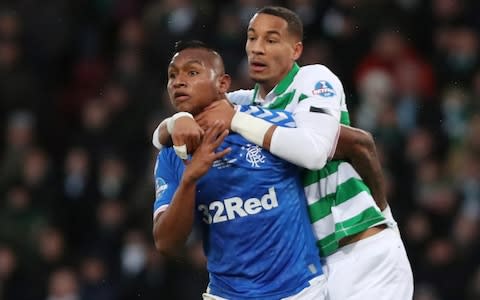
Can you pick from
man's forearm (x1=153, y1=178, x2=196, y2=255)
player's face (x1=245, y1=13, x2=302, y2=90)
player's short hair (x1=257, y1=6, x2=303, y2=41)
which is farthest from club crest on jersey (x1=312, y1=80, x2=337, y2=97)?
man's forearm (x1=153, y1=178, x2=196, y2=255)

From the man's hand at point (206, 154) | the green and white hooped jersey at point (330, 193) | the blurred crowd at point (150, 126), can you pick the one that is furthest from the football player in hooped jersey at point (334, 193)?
the blurred crowd at point (150, 126)

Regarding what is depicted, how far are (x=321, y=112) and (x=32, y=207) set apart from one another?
19.9ft

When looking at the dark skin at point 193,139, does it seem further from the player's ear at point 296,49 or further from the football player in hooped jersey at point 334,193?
the player's ear at point 296,49

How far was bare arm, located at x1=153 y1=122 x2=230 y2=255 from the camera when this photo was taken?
16.9ft

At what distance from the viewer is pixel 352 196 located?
571cm

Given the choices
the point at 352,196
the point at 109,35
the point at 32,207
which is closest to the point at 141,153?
the point at 32,207

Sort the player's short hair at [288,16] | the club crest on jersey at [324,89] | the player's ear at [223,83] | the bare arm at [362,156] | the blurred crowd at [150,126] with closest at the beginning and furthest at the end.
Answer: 1. the player's ear at [223,83]
2. the club crest on jersey at [324,89]
3. the bare arm at [362,156]
4. the player's short hair at [288,16]
5. the blurred crowd at [150,126]

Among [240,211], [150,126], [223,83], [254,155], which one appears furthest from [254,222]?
[150,126]

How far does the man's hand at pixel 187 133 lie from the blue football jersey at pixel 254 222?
0.20 m

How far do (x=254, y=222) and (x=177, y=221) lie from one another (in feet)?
1.14

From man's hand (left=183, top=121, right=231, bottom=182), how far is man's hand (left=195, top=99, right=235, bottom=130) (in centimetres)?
5

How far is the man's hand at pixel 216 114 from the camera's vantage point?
5.30 meters

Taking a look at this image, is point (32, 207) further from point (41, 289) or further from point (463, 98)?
point (463, 98)

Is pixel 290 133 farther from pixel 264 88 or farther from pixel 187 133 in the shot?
pixel 264 88
